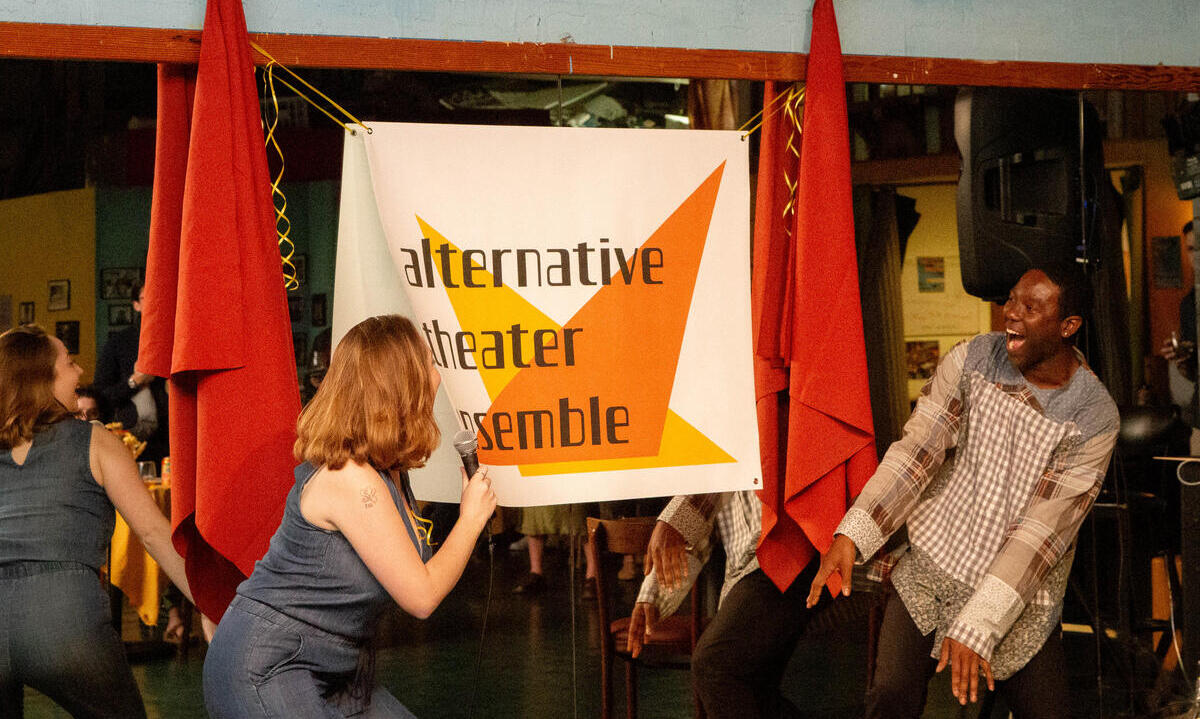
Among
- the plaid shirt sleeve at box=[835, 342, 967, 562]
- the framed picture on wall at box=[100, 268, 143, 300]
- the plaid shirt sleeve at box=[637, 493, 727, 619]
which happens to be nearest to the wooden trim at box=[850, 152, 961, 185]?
the plaid shirt sleeve at box=[835, 342, 967, 562]

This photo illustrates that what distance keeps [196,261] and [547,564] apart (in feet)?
4.29

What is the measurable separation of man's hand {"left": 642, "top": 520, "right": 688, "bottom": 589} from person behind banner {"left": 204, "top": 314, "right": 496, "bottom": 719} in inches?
44.2

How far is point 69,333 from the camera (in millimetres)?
3234

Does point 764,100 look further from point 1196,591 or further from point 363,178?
point 1196,591

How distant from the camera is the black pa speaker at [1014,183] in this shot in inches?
145

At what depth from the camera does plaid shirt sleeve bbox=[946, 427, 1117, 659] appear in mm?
2971

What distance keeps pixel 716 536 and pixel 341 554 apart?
1.60m

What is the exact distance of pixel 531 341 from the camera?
10.3ft

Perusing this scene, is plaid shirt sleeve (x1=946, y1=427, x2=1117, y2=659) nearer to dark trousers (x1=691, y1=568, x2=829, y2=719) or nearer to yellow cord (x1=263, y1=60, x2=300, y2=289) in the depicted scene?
dark trousers (x1=691, y1=568, x2=829, y2=719)

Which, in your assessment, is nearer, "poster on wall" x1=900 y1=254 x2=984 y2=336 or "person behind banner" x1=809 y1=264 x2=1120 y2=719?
"person behind banner" x1=809 y1=264 x2=1120 y2=719

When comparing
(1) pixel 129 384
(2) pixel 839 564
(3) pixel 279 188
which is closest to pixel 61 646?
(1) pixel 129 384

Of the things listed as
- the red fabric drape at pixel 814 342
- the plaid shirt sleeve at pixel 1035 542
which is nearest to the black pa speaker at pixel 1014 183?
the red fabric drape at pixel 814 342

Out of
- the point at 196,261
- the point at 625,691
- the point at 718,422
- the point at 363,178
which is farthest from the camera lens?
the point at 625,691

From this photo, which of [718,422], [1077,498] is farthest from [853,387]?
[1077,498]
